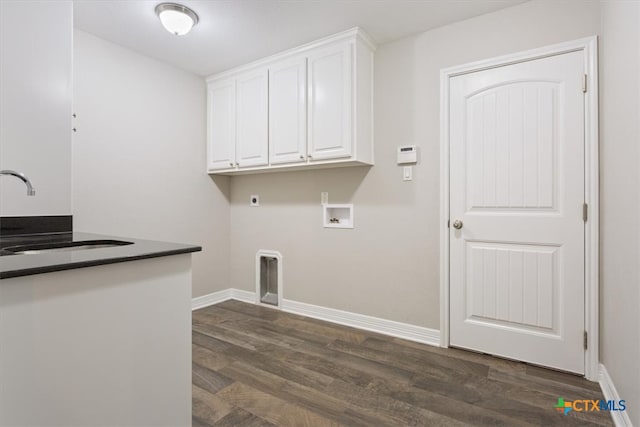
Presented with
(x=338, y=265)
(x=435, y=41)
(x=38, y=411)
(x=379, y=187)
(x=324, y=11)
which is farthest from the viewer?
(x=338, y=265)

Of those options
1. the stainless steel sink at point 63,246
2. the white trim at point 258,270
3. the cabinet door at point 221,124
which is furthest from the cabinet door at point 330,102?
the stainless steel sink at point 63,246

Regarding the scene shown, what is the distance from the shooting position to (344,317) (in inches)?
118

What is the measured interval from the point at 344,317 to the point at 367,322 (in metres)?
0.23

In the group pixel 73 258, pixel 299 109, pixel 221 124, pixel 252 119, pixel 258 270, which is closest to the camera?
pixel 73 258

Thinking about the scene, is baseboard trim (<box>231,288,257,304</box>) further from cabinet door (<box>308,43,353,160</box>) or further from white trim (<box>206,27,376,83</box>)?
white trim (<box>206,27,376,83</box>)

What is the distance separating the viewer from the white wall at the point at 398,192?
2.25 metres

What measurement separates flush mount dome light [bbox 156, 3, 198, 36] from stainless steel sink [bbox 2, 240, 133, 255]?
1.57 meters

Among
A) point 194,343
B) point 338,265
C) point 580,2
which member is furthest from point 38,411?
point 580,2

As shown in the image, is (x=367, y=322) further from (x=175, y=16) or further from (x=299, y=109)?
(x=175, y=16)

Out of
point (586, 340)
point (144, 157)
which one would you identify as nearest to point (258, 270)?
point (144, 157)

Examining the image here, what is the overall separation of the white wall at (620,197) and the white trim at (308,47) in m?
1.47

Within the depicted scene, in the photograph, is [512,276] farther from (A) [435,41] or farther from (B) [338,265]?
(A) [435,41]

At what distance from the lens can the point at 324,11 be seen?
2.33 meters

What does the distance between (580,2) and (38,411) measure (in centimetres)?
320
